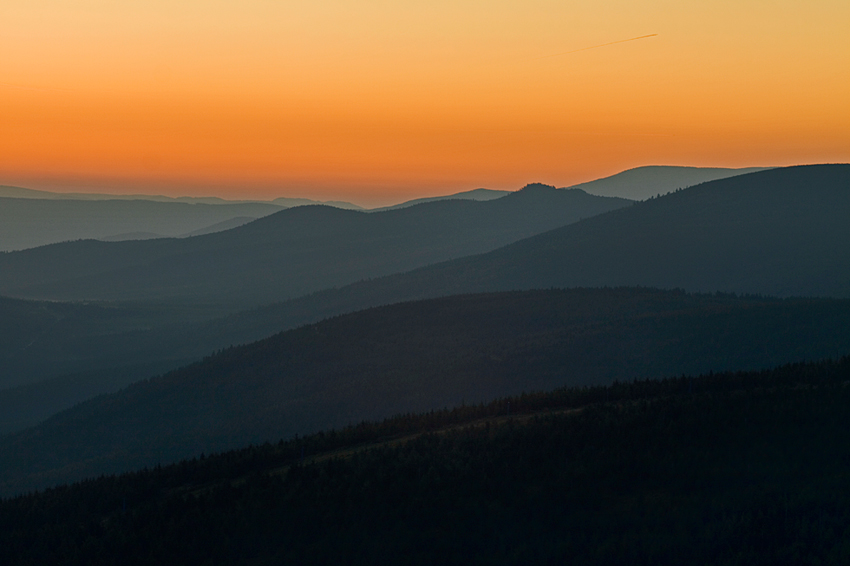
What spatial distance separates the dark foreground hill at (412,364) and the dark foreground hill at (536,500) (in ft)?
135

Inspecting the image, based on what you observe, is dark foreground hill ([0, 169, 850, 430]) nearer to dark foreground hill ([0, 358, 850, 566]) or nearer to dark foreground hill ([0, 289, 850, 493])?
dark foreground hill ([0, 289, 850, 493])

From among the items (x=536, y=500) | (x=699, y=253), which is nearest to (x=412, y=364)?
(x=536, y=500)

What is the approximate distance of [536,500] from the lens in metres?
16.0

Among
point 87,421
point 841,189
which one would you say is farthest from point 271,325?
point 841,189

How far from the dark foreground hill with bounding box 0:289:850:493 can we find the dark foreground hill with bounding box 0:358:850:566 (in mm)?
41213

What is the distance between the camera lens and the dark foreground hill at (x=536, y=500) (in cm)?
1359

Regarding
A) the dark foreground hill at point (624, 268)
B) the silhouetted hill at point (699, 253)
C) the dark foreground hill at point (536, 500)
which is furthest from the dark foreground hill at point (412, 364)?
the silhouetted hill at point (699, 253)

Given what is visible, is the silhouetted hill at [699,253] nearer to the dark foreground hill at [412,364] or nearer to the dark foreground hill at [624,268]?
the dark foreground hill at [624,268]

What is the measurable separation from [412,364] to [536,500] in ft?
207

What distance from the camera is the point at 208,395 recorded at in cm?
8606

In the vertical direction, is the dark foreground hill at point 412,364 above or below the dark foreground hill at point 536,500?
below

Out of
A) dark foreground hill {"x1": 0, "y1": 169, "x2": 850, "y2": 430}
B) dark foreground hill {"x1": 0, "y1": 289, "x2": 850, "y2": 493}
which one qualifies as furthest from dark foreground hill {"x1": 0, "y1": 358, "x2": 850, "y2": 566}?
dark foreground hill {"x1": 0, "y1": 169, "x2": 850, "y2": 430}

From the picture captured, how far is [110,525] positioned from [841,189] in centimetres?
20043

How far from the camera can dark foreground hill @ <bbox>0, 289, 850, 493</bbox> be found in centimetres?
6581
